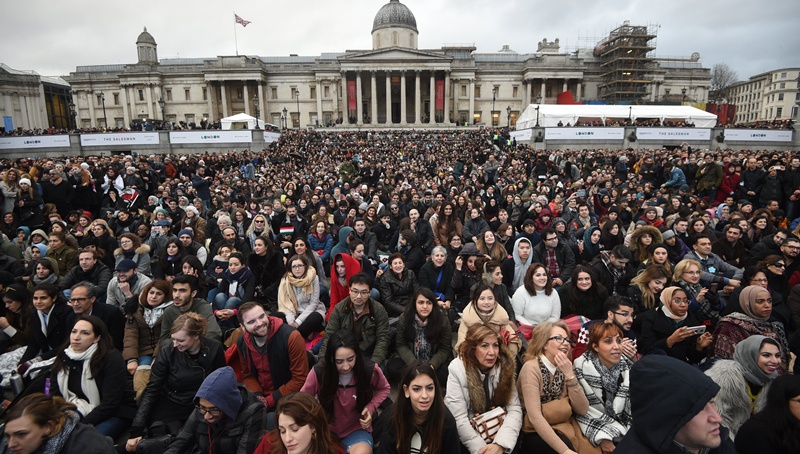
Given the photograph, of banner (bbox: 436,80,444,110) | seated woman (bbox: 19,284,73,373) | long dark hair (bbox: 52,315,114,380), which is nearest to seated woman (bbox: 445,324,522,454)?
long dark hair (bbox: 52,315,114,380)

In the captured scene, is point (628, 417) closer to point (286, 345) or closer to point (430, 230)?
point (286, 345)

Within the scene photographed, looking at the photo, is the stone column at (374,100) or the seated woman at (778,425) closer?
the seated woman at (778,425)

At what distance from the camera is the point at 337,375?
11.8ft

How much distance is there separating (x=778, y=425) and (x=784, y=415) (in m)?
0.08

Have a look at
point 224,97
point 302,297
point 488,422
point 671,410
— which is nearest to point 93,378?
point 302,297

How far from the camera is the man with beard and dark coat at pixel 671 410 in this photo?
1.91 meters

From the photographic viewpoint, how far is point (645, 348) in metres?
4.69

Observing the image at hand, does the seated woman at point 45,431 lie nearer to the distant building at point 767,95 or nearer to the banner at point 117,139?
the banner at point 117,139

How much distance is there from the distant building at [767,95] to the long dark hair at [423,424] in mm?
100361

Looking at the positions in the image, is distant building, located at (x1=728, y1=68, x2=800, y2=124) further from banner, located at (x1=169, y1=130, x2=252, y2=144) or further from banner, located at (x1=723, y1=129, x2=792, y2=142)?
banner, located at (x1=169, y1=130, x2=252, y2=144)

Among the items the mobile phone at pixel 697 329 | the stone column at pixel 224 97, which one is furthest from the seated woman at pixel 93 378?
the stone column at pixel 224 97

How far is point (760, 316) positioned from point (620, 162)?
47.1 feet

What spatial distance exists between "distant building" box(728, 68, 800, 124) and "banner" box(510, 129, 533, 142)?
7445cm

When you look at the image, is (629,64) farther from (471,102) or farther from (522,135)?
(522,135)
